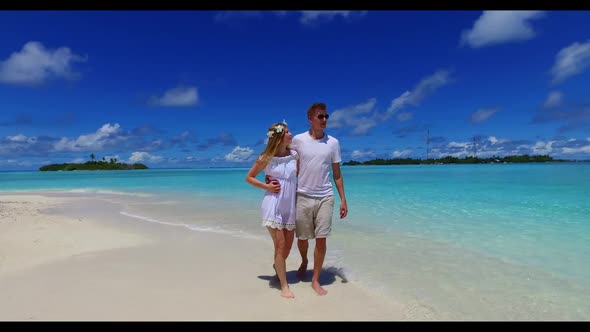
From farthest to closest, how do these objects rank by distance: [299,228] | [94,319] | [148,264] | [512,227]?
1. [512,227]
2. [148,264]
3. [299,228]
4. [94,319]

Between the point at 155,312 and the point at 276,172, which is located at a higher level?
the point at 276,172

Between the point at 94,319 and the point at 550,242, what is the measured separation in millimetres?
6998

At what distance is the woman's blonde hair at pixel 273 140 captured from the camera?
142 inches

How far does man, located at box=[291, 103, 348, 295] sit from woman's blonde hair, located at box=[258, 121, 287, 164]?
0.78 feet

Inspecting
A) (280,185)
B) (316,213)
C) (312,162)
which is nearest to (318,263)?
(316,213)

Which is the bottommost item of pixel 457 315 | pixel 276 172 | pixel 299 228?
pixel 457 315

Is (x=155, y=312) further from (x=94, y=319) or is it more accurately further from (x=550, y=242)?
(x=550, y=242)

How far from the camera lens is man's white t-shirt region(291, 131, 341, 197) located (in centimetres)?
376

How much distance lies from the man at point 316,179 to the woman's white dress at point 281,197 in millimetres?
132

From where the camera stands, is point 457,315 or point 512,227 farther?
point 512,227

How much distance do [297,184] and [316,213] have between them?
0.38m

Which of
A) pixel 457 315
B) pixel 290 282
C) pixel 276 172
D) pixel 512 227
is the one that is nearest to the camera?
pixel 457 315

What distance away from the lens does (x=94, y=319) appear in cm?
308

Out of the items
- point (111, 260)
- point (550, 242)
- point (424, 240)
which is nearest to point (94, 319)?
point (111, 260)
